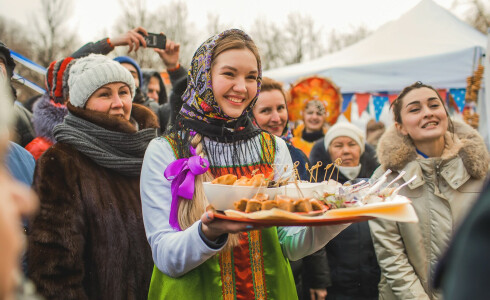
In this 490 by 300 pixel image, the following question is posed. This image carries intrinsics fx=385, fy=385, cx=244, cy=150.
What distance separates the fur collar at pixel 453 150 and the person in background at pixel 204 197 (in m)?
1.01

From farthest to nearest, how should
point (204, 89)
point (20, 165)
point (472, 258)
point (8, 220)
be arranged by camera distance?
point (20, 165) → point (204, 89) → point (472, 258) → point (8, 220)

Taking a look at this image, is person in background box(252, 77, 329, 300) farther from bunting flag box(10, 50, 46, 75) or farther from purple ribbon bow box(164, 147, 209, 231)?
bunting flag box(10, 50, 46, 75)

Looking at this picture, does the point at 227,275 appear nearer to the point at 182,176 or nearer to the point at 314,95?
the point at 182,176

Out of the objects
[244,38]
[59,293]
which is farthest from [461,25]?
[59,293]

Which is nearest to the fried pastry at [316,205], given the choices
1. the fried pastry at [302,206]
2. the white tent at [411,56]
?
the fried pastry at [302,206]

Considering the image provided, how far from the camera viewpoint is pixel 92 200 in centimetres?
208

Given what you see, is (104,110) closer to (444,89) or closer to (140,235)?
(140,235)

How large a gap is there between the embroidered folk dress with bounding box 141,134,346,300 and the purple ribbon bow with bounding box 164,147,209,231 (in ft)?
0.16

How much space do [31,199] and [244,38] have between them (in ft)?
4.63

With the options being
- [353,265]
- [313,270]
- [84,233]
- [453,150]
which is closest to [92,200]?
[84,233]

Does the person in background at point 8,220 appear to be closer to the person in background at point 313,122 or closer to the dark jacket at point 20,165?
the dark jacket at point 20,165

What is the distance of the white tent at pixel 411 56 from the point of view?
707 cm

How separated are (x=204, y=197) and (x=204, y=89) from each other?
0.50 meters

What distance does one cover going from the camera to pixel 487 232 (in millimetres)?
652
